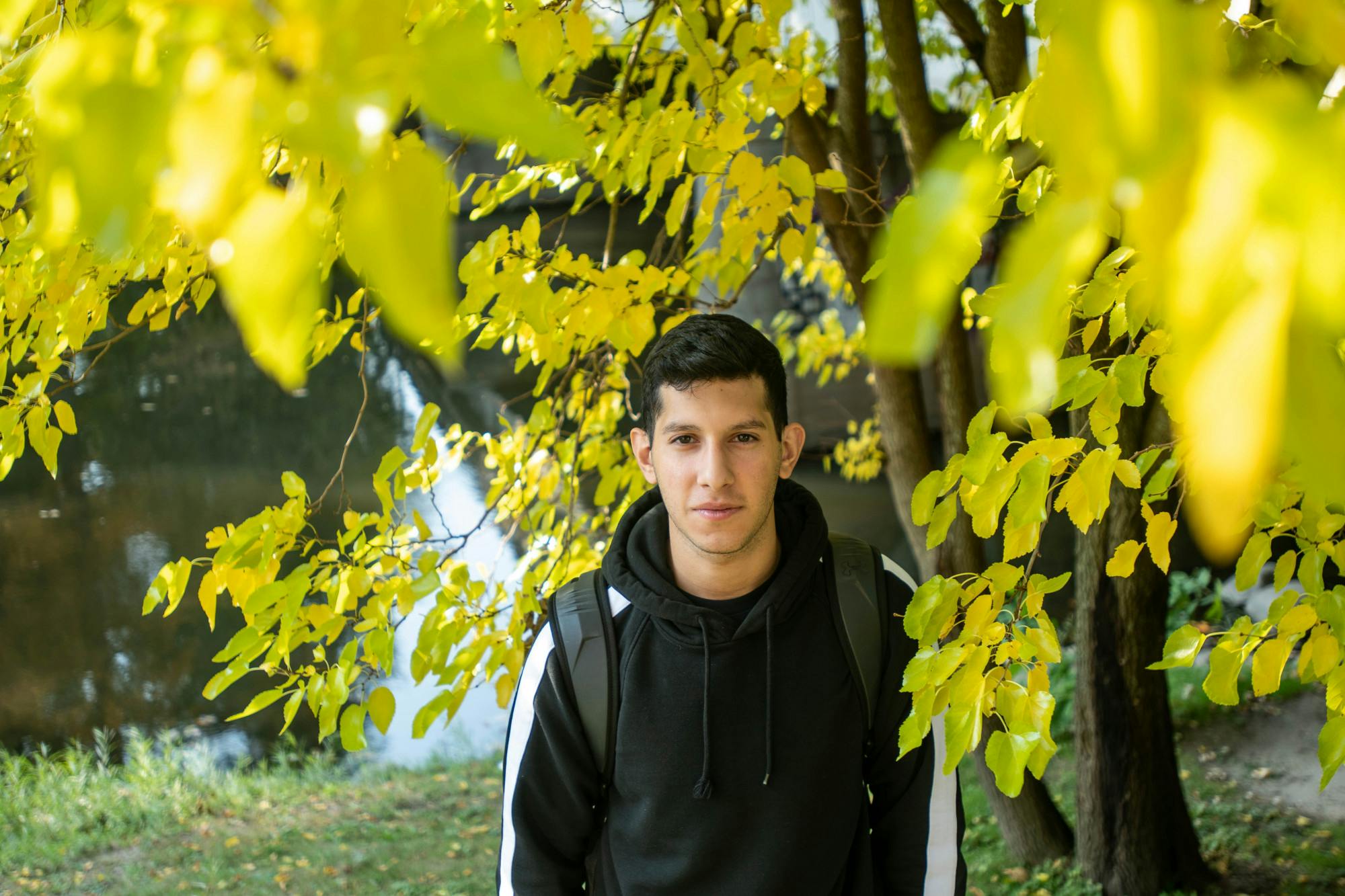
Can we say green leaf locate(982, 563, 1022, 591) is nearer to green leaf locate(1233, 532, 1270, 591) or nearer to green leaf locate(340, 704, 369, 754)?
green leaf locate(1233, 532, 1270, 591)

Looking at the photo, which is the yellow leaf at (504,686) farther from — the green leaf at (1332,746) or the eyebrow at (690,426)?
the green leaf at (1332,746)

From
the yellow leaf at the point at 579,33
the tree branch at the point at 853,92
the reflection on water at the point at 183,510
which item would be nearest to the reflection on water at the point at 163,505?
the reflection on water at the point at 183,510

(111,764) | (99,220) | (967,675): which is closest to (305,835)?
(111,764)

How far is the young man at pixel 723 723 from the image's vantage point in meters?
1.86

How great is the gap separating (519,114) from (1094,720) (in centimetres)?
339

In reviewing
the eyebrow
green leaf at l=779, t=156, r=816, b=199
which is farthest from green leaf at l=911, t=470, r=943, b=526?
green leaf at l=779, t=156, r=816, b=199

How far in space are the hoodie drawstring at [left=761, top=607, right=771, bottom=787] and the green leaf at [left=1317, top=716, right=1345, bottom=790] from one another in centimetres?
80

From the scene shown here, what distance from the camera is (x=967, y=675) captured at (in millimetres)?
1475

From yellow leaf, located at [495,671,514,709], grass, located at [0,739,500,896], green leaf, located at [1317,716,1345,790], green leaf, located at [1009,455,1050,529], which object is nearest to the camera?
green leaf, located at [1009,455,1050,529]

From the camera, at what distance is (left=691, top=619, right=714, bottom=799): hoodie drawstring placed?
6.04 feet

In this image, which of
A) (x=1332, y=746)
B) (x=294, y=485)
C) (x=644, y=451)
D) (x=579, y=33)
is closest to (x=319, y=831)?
(x=294, y=485)

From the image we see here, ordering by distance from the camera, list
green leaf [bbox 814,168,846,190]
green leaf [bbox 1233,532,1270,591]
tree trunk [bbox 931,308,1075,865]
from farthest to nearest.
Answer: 1. tree trunk [bbox 931,308,1075,865]
2. green leaf [bbox 814,168,846,190]
3. green leaf [bbox 1233,532,1270,591]

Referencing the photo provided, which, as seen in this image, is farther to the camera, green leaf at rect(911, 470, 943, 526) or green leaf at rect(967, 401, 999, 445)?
green leaf at rect(911, 470, 943, 526)

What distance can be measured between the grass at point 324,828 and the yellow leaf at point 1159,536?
2272 mm
